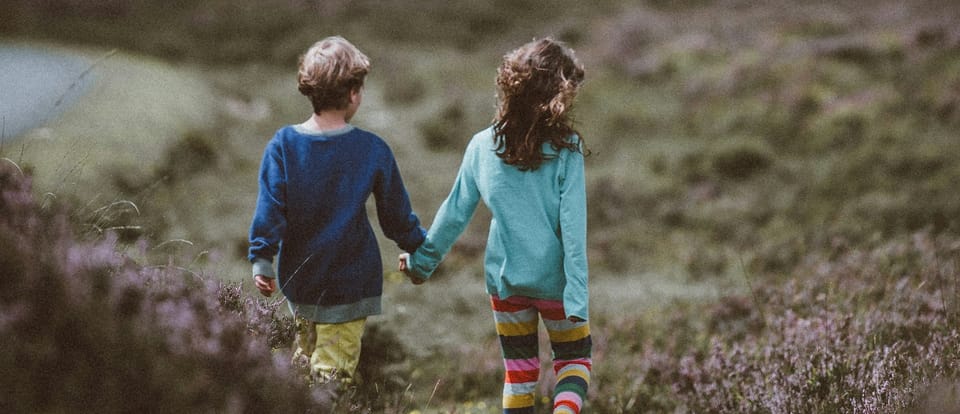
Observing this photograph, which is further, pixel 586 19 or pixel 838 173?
pixel 586 19

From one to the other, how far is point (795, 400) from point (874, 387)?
1.23 ft

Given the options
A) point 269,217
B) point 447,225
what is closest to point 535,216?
point 447,225

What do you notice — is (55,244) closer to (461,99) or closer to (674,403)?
(674,403)

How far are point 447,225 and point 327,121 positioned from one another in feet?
2.58

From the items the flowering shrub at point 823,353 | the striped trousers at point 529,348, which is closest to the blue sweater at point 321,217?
the striped trousers at point 529,348

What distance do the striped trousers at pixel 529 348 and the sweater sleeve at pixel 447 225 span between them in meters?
0.37

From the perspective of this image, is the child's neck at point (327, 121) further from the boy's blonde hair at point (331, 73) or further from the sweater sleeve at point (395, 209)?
the sweater sleeve at point (395, 209)

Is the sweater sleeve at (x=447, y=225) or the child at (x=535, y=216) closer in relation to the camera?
the child at (x=535, y=216)

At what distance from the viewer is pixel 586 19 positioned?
1986 cm

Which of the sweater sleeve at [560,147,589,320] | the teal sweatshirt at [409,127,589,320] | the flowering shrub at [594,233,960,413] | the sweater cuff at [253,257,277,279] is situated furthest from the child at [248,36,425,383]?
the flowering shrub at [594,233,960,413]

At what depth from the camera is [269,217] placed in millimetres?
3494

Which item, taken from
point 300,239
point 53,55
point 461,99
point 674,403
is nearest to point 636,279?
point 674,403

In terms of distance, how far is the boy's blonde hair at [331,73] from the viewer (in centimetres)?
350

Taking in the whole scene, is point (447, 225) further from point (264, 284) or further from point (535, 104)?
point (264, 284)
